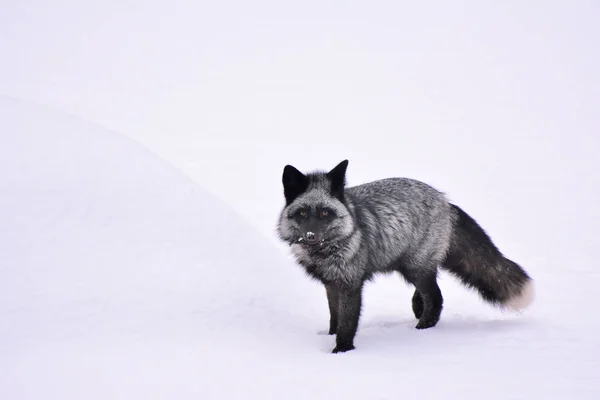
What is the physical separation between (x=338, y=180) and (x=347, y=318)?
1.58 metres

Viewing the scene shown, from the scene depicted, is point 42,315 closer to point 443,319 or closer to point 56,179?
point 56,179

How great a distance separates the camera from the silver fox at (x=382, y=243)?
639cm

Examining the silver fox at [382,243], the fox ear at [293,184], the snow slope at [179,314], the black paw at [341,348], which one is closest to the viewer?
the snow slope at [179,314]

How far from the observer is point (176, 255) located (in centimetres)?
761

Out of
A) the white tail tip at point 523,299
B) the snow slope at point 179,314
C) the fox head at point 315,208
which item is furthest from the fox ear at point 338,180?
the white tail tip at point 523,299

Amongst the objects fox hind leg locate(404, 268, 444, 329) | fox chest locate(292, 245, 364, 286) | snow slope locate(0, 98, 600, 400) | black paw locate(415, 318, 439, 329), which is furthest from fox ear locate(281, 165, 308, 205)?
black paw locate(415, 318, 439, 329)

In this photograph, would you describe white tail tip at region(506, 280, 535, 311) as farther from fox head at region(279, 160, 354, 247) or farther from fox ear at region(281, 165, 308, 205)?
fox ear at region(281, 165, 308, 205)

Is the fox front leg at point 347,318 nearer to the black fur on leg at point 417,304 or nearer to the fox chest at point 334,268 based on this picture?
the fox chest at point 334,268

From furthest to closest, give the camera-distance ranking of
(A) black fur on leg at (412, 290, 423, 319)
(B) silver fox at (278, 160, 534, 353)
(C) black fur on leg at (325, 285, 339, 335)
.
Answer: (A) black fur on leg at (412, 290, 423, 319)
(C) black fur on leg at (325, 285, 339, 335)
(B) silver fox at (278, 160, 534, 353)

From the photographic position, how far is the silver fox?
6387mm

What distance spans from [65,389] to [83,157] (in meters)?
4.72

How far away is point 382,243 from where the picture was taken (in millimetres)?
6977

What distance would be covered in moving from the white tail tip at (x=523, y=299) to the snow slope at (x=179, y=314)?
214mm

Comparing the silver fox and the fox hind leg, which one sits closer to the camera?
the silver fox
